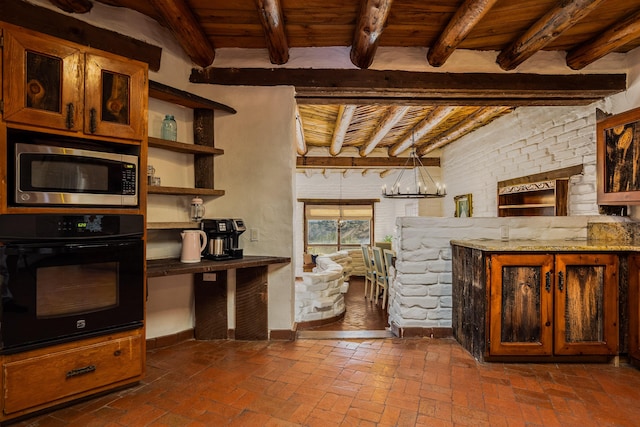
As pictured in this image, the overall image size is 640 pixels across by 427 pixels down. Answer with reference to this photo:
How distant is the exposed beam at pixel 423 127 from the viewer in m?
4.30

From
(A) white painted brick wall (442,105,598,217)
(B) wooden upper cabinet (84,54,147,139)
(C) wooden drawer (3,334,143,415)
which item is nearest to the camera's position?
(C) wooden drawer (3,334,143,415)

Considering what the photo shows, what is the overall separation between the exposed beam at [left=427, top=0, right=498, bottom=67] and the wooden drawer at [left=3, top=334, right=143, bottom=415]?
2.90 metres

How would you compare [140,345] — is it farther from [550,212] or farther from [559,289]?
[550,212]

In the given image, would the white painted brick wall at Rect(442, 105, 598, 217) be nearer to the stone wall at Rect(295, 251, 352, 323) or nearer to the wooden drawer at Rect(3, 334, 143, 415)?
the stone wall at Rect(295, 251, 352, 323)

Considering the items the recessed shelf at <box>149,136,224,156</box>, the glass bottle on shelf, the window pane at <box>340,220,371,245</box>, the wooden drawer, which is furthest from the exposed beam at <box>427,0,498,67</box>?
the window pane at <box>340,220,371,245</box>

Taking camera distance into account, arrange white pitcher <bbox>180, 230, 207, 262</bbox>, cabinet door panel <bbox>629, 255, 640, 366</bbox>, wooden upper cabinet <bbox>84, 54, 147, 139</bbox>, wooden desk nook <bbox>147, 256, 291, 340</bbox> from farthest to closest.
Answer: wooden desk nook <bbox>147, 256, 291, 340</bbox> < white pitcher <bbox>180, 230, 207, 262</bbox> < cabinet door panel <bbox>629, 255, 640, 366</bbox> < wooden upper cabinet <bbox>84, 54, 147, 139</bbox>

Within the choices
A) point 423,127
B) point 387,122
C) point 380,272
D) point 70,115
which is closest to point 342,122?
point 387,122

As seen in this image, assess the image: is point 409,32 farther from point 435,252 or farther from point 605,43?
point 435,252

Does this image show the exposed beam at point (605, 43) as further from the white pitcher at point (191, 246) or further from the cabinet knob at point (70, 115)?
the cabinet knob at point (70, 115)

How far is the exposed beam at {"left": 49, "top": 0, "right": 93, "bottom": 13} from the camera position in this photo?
6.78ft

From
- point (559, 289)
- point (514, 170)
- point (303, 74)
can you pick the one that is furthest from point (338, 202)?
point (559, 289)

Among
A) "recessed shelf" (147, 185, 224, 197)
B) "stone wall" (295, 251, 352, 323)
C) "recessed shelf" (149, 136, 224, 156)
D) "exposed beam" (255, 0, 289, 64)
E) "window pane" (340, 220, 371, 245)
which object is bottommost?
"stone wall" (295, 251, 352, 323)

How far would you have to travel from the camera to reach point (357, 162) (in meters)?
7.07

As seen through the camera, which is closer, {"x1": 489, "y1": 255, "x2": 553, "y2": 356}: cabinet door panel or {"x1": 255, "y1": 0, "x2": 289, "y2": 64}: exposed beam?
{"x1": 255, "y1": 0, "x2": 289, "y2": 64}: exposed beam
